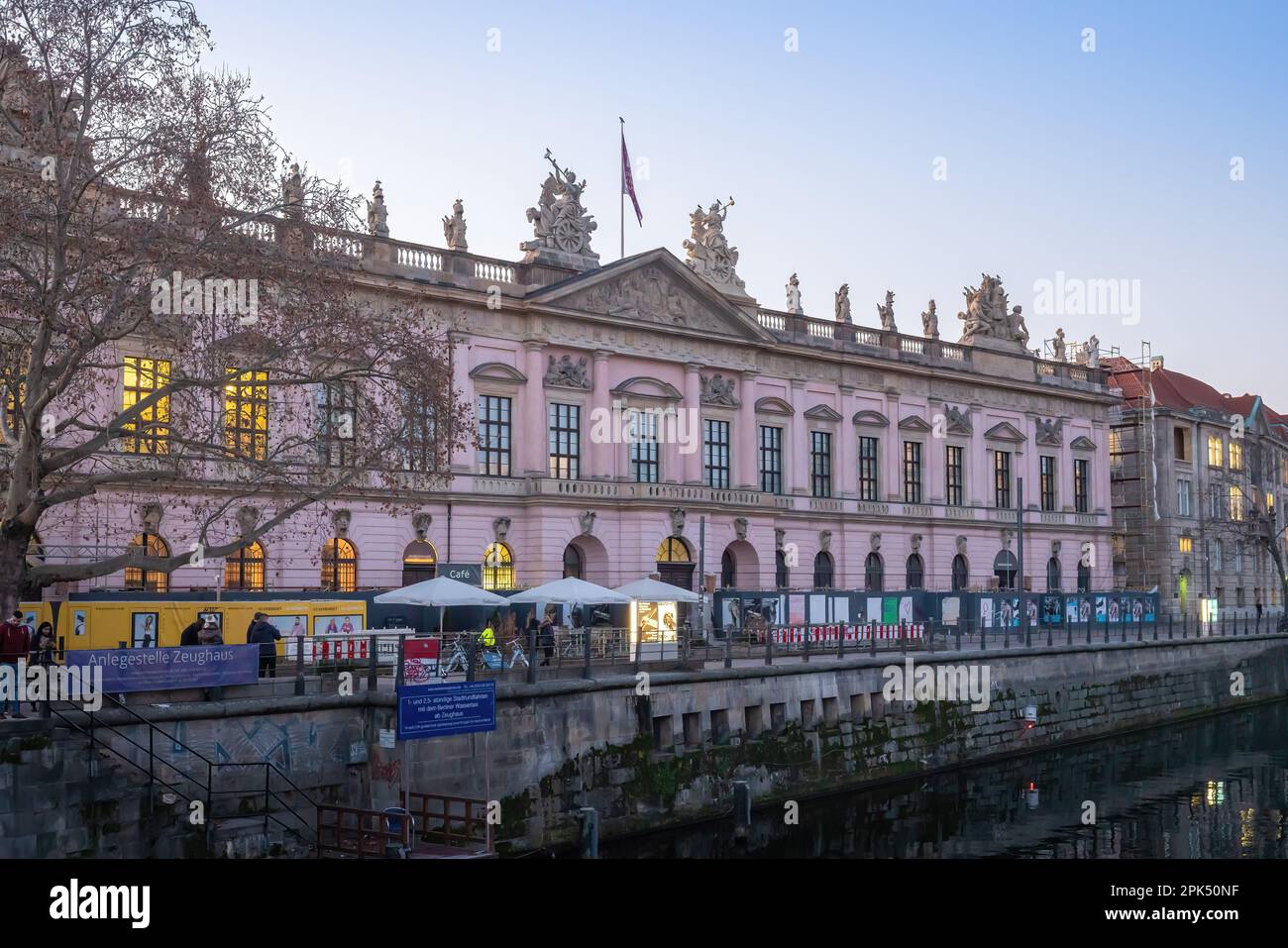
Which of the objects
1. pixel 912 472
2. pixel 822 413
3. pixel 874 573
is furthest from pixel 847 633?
pixel 912 472

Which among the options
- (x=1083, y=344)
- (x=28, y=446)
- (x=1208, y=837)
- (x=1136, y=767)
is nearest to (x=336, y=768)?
(x=28, y=446)

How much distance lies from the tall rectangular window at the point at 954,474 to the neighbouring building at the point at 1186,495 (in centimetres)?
1646

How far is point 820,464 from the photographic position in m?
62.1

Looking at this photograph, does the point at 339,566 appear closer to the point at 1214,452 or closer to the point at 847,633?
the point at 847,633

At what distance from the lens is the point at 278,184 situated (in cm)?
2608

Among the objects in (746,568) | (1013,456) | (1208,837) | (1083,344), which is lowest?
(1208,837)

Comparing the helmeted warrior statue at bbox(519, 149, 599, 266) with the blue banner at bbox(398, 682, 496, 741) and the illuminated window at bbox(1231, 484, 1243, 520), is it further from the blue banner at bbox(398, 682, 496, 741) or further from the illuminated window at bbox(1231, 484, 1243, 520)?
the illuminated window at bbox(1231, 484, 1243, 520)

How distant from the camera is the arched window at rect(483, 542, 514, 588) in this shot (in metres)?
50.1

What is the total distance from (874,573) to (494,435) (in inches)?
861

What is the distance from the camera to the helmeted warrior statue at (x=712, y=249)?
57.6 m

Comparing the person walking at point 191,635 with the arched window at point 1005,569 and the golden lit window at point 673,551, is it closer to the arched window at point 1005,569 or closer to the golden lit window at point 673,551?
the golden lit window at point 673,551

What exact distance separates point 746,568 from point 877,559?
382 inches

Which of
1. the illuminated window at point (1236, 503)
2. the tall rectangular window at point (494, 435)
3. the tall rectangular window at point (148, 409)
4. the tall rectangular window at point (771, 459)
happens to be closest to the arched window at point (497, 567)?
the tall rectangular window at point (494, 435)
